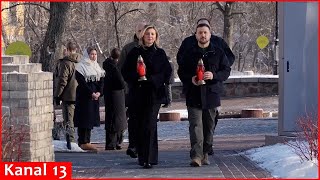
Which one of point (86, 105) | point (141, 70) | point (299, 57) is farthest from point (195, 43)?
point (86, 105)

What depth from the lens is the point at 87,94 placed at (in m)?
14.6

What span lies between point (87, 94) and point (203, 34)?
12.0 ft

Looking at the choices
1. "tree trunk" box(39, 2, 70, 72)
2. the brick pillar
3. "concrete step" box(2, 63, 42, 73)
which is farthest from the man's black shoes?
"tree trunk" box(39, 2, 70, 72)

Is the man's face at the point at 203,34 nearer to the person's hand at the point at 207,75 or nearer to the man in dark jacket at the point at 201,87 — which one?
the man in dark jacket at the point at 201,87

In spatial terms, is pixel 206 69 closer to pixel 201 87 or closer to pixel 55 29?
pixel 201 87

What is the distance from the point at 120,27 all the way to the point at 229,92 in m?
17.2

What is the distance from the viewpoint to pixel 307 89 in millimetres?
12938

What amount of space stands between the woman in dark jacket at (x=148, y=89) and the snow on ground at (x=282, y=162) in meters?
1.34

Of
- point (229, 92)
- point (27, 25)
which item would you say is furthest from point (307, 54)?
point (27, 25)

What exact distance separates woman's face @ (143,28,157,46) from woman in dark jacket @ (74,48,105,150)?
3002 mm

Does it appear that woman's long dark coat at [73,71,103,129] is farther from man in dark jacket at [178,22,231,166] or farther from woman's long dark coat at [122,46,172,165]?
man in dark jacket at [178,22,231,166]

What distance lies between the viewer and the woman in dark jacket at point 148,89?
37.5 feet

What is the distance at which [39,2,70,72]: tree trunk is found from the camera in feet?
62.1

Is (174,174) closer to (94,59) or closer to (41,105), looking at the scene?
(41,105)
